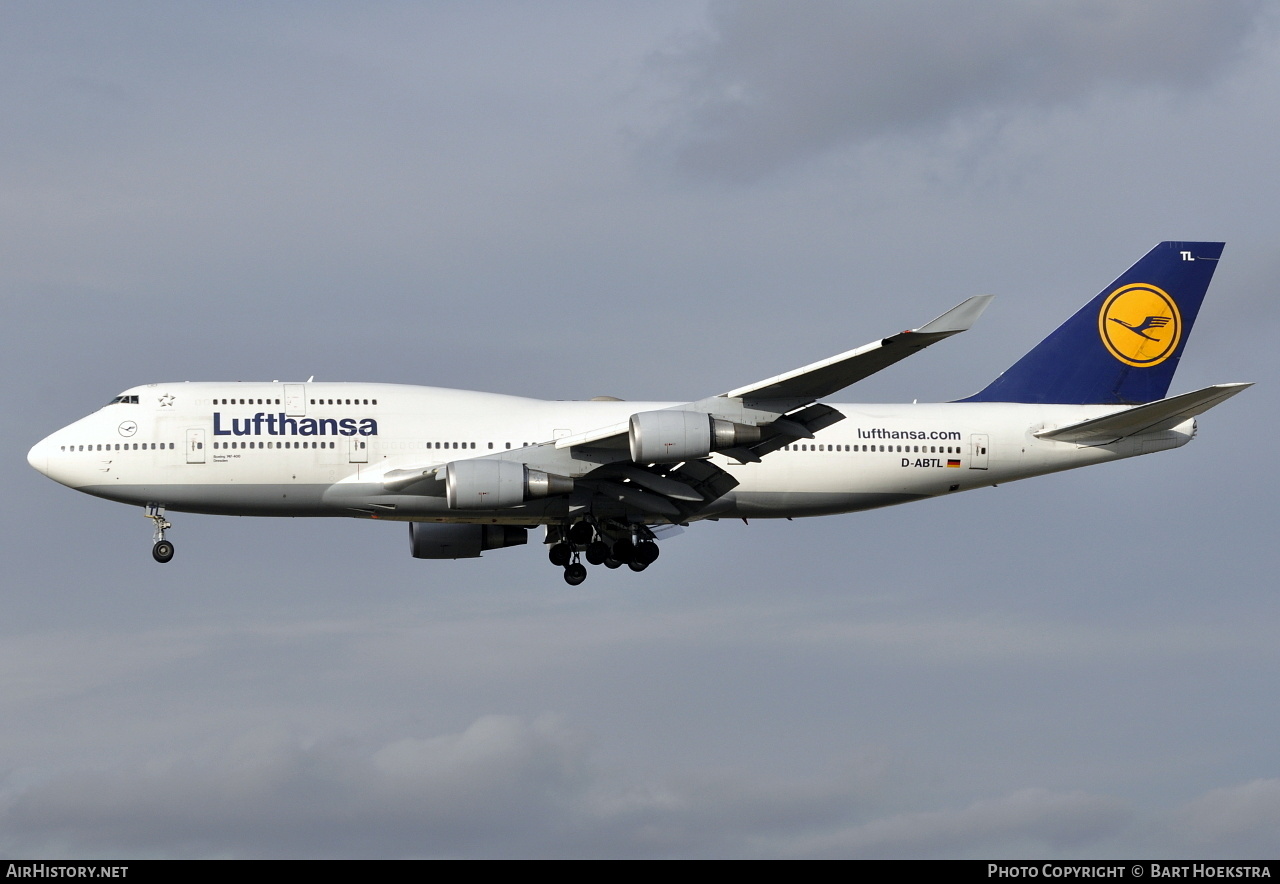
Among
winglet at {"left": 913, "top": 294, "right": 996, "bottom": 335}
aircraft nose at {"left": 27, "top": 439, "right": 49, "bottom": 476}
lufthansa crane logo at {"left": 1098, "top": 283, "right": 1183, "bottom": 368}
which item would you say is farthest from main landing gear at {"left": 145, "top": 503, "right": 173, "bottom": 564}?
lufthansa crane logo at {"left": 1098, "top": 283, "right": 1183, "bottom": 368}

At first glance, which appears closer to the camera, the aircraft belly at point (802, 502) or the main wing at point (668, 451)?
the main wing at point (668, 451)

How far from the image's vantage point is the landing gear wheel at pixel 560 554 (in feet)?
144

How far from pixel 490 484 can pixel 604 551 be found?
604 cm

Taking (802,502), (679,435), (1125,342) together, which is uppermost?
(1125,342)

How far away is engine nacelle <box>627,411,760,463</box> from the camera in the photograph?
37.7 meters

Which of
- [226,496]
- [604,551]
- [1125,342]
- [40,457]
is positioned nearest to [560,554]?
[604,551]

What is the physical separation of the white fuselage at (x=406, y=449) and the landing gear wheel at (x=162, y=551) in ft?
3.85

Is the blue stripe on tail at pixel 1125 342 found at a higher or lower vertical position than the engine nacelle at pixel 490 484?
higher

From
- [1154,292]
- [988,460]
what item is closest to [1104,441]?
[988,460]

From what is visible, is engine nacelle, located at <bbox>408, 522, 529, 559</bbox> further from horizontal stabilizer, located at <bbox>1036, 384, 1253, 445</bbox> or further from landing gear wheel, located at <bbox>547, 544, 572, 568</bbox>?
horizontal stabilizer, located at <bbox>1036, 384, 1253, 445</bbox>

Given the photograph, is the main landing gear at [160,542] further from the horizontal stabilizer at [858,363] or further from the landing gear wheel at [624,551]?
the horizontal stabilizer at [858,363]

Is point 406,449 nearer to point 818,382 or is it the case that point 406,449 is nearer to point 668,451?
point 668,451

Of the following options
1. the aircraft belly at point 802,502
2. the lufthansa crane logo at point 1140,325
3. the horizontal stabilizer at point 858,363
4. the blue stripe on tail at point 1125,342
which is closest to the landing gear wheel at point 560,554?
the aircraft belly at point 802,502

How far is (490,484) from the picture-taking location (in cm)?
3884
